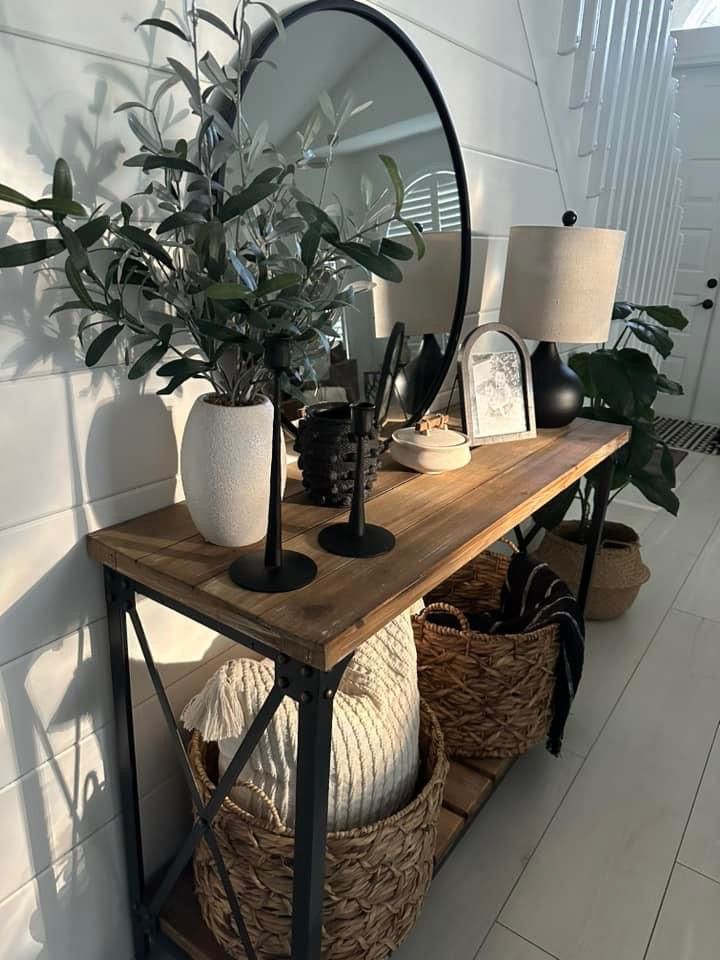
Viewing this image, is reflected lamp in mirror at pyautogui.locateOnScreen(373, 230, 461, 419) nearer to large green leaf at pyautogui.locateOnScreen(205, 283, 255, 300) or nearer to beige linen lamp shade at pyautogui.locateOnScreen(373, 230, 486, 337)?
beige linen lamp shade at pyautogui.locateOnScreen(373, 230, 486, 337)

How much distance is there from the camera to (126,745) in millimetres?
1114

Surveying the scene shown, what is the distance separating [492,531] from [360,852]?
0.52m

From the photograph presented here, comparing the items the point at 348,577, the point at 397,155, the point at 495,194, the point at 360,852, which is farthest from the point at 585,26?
the point at 360,852

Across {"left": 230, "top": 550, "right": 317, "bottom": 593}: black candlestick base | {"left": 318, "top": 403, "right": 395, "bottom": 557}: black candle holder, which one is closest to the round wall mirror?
{"left": 318, "top": 403, "right": 395, "bottom": 557}: black candle holder

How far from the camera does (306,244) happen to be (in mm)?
828

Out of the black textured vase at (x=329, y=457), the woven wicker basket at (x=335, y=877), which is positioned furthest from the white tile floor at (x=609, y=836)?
the black textured vase at (x=329, y=457)

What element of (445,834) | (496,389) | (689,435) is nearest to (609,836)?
(445,834)

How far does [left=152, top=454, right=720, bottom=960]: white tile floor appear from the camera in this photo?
52.0 inches

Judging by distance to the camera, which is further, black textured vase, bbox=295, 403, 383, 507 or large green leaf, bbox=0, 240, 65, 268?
black textured vase, bbox=295, 403, 383, 507

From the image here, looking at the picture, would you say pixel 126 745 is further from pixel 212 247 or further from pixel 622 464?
pixel 622 464

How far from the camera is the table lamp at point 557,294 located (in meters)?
1.53

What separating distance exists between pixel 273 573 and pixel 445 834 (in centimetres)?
78

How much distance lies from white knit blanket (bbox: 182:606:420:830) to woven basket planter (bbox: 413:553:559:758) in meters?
0.29

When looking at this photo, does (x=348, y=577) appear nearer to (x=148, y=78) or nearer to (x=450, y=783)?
(x=148, y=78)
